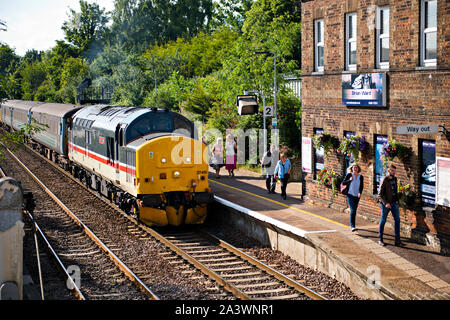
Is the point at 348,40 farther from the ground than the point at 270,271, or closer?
farther from the ground

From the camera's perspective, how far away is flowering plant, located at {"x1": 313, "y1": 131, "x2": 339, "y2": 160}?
16.0 metres

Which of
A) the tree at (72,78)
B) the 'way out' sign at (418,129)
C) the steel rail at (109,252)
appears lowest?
the steel rail at (109,252)

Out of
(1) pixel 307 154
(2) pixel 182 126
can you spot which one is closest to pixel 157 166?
(2) pixel 182 126

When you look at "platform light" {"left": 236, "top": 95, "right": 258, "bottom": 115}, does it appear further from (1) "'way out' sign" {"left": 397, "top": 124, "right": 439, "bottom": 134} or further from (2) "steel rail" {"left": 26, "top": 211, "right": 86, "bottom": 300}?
(1) "'way out' sign" {"left": 397, "top": 124, "right": 439, "bottom": 134}

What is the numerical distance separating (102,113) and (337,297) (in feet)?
41.1

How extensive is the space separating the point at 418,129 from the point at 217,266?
5.22 meters

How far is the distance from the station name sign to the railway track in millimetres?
4903

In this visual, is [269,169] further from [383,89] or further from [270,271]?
[270,271]

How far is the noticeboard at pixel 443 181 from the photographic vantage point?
11844 millimetres

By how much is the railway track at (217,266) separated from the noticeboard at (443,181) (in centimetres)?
363

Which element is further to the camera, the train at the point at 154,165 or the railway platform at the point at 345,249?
the train at the point at 154,165

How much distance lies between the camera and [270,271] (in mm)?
12227

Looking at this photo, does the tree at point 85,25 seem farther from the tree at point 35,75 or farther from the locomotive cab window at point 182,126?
the locomotive cab window at point 182,126

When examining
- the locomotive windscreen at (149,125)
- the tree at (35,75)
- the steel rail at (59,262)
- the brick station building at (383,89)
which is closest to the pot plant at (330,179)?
the brick station building at (383,89)
